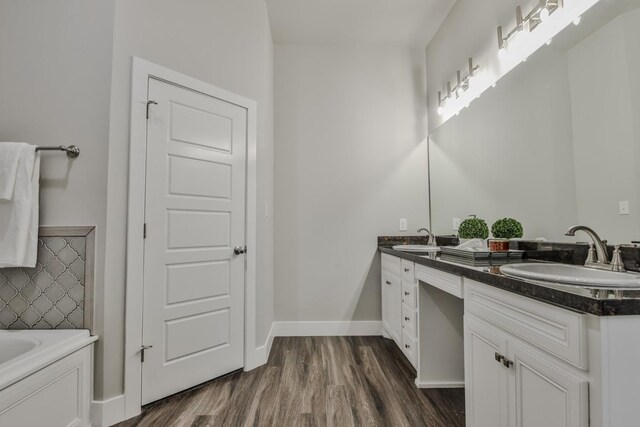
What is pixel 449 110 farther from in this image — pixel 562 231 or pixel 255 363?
pixel 255 363

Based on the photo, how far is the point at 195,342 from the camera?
6.31ft

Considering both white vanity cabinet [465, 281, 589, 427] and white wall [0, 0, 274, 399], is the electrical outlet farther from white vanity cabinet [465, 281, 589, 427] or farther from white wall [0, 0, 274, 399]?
white wall [0, 0, 274, 399]

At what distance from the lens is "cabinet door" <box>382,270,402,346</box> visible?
2.27 metres

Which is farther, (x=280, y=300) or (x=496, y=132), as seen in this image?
(x=280, y=300)

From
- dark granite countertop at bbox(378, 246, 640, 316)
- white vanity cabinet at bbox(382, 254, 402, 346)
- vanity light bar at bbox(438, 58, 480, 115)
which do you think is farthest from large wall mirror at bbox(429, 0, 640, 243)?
white vanity cabinet at bbox(382, 254, 402, 346)

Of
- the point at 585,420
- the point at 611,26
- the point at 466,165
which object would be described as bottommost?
the point at 585,420

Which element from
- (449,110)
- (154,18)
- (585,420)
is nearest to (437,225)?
(449,110)

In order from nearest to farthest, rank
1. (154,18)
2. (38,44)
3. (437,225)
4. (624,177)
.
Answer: (624,177), (38,44), (154,18), (437,225)

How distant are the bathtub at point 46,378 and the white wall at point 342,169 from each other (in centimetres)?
160

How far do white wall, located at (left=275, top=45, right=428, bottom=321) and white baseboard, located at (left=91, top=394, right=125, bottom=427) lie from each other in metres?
1.45

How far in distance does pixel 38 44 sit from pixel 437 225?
3.10 meters

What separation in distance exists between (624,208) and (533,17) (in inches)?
44.3

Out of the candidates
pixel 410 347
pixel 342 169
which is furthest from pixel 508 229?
pixel 342 169

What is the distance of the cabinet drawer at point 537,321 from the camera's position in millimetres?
779
